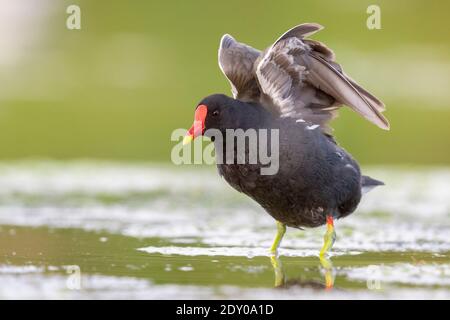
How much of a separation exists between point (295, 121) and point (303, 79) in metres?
0.41

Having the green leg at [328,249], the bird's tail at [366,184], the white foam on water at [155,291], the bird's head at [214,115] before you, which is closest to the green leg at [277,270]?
the white foam on water at [155,291]

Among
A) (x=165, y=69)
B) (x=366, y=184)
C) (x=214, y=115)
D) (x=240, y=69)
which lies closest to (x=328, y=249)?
(x=366, y=184)

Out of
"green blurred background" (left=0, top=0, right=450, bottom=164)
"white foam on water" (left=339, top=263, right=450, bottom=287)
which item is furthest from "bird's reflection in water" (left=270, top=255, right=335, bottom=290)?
"green blurred background" (left=0, top=0, right=450, bottom=164)

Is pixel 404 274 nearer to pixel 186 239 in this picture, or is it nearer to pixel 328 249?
pixel 328 249

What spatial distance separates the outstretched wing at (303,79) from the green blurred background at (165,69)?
598cm

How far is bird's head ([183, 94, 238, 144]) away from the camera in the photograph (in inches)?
269

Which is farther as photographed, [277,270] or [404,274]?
[277,270]

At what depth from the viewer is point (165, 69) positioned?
17734mm

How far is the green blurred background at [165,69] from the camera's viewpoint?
14.0 meters

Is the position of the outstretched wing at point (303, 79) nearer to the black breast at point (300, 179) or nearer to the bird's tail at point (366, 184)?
the black breast at point (300, 179)

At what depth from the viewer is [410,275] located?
6164 mm
